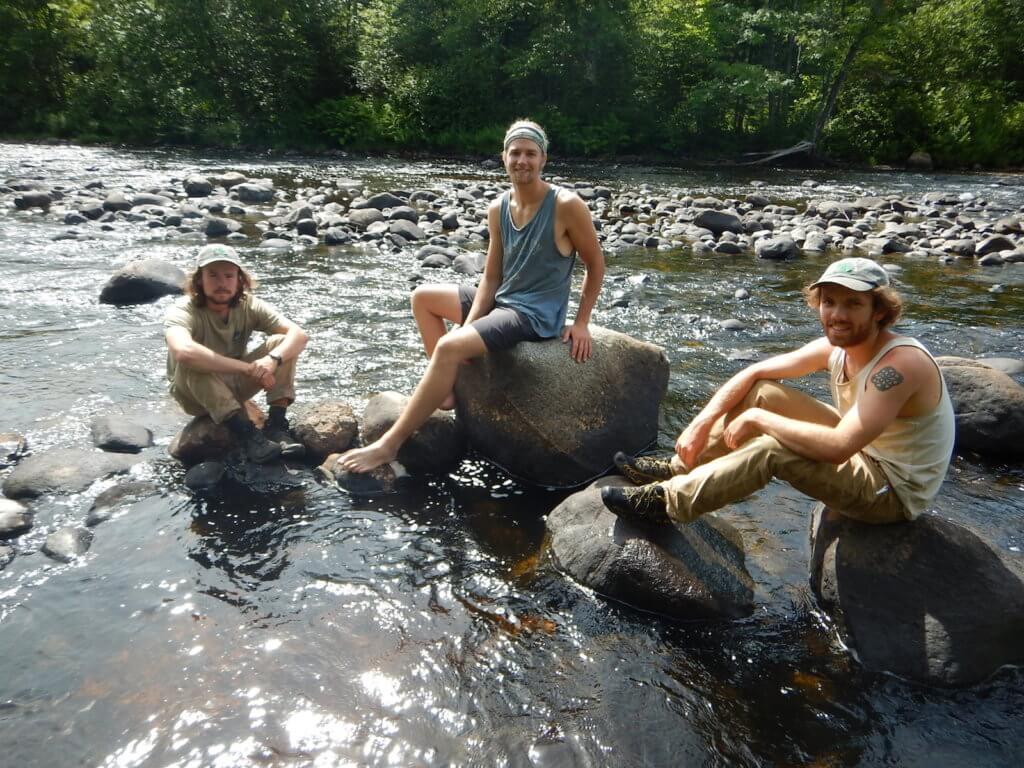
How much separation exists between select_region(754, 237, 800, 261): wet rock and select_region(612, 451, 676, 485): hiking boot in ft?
31.1

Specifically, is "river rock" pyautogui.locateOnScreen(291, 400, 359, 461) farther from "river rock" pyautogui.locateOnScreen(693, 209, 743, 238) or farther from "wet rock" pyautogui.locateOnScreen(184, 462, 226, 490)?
"river rock" pyautogui.locateOnScreen(693, 209, 743, 238)

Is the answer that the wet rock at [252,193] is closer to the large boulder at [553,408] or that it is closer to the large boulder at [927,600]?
the large boulder at [553,408]

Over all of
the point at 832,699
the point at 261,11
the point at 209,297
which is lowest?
the point at 832,699

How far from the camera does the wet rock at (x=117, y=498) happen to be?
4715 mm

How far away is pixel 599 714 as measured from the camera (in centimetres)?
338

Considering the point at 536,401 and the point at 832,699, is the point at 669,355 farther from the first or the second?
the point at 832,699

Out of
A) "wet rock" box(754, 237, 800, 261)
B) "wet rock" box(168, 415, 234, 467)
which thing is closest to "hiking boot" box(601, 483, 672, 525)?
"wet rock" box(168, 415, 234, 467)

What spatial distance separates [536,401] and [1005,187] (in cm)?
2462

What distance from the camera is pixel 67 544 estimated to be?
4371mm

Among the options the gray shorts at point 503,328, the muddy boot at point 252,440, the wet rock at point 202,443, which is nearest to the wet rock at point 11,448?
the wet rock at point 202,443

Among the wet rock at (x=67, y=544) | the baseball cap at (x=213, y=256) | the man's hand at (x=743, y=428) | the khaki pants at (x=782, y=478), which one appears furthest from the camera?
the baseball cap at (x=213, y=256)

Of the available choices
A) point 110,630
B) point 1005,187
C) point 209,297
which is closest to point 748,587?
point 110,630

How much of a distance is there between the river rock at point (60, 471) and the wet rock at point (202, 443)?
0.35 metres

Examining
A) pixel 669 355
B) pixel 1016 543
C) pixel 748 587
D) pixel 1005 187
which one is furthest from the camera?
pixel 1005 187
